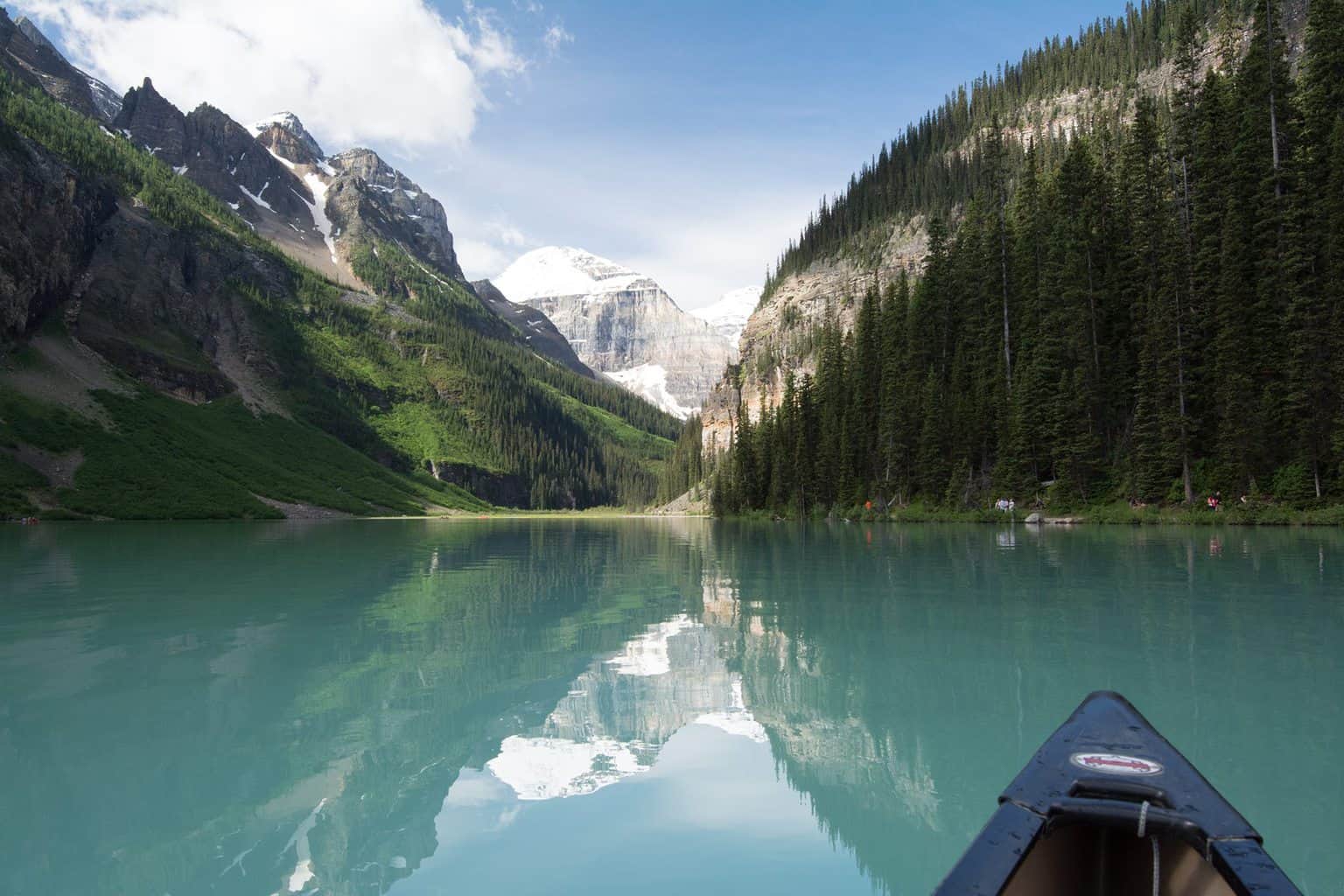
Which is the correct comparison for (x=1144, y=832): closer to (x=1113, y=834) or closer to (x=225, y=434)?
(x=1113, y=834)

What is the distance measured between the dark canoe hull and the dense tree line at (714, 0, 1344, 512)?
43.0 metres

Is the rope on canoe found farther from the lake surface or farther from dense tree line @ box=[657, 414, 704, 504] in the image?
dense tree line @ box=[657, 414, 704, 504]

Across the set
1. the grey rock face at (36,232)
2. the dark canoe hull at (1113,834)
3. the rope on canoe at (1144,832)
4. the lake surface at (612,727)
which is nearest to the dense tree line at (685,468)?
the grey rock face at (36,232)

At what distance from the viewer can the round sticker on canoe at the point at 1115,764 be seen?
4.51m

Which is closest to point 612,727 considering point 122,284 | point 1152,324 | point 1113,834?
point 1113,834

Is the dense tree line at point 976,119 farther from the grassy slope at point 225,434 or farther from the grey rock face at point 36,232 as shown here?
the grey rock face at point 36,232

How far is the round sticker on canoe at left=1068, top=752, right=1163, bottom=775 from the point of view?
4508mm

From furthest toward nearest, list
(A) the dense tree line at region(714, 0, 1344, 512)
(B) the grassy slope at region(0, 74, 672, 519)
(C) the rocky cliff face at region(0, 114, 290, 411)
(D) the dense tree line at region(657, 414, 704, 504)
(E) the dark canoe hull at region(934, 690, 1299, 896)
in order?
(D) the dense tree line at region(657, 414, 704, 504), (C) the rocky cliff face at region(0, 114, 290, 411), (B) the grassy slope at region(0, 74, 672, 519), (A) the dense tree line at region(714, 0, 1344, 512), (E) the dark canoe hull at region(934, 690, 1299, 896)

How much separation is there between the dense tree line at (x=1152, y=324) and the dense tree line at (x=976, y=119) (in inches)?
1760

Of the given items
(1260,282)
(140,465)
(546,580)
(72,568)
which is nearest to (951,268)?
(1260,282)

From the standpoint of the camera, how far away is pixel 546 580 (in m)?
25.4

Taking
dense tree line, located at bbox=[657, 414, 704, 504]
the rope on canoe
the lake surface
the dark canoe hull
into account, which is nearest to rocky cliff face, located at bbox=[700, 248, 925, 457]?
dense tree line, located at bbox=[657, 414, 704, 504]

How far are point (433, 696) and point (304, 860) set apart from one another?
4.69 metres

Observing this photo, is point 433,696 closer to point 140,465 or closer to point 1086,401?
point 1086,401
